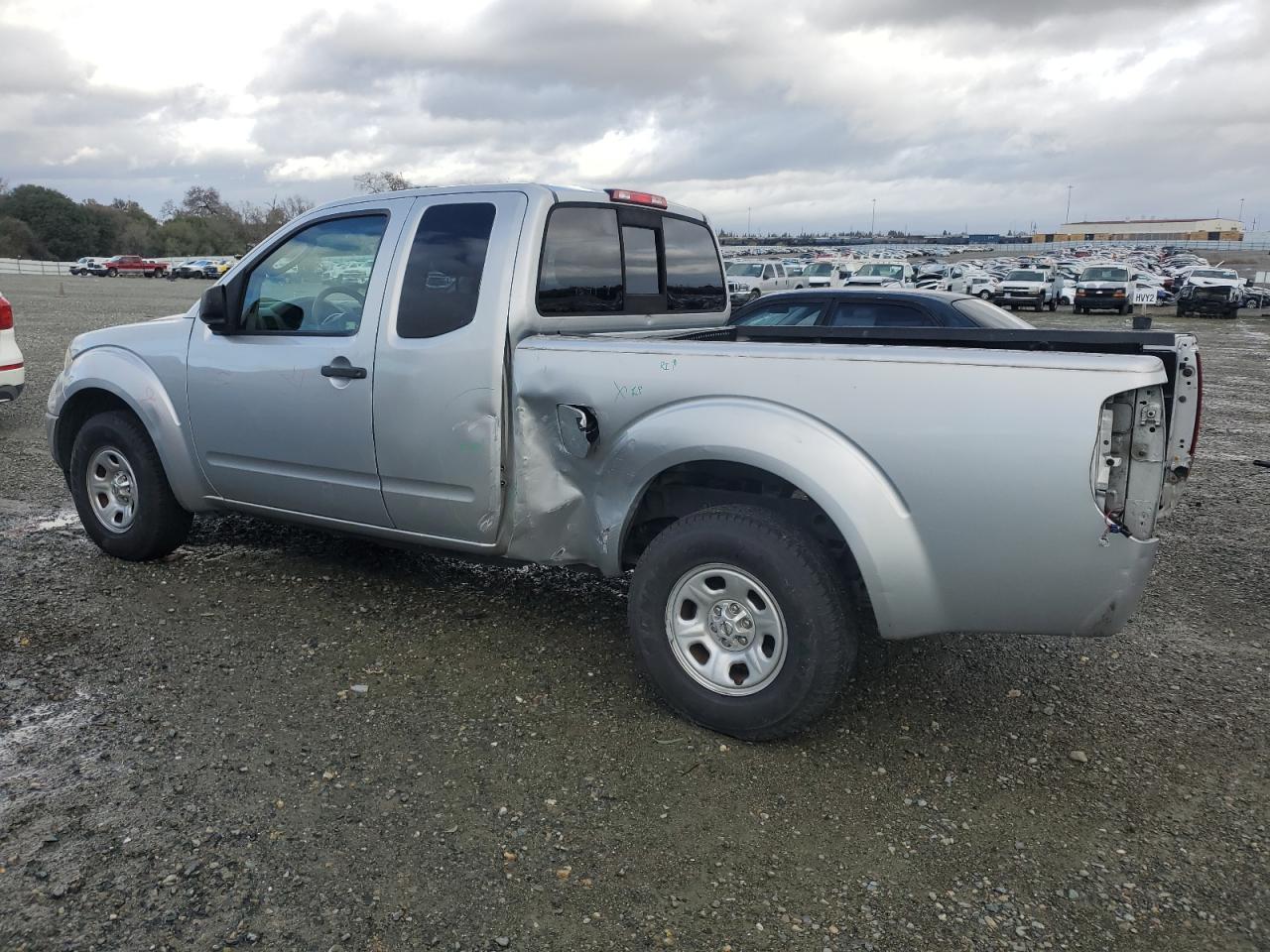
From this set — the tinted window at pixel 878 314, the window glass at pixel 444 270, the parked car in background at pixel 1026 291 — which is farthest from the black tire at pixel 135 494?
the parked car in background at pixel 1026 291

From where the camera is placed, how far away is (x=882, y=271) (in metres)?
37.9

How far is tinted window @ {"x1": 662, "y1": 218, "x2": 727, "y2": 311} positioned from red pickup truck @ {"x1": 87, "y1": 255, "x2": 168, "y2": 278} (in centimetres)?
7083

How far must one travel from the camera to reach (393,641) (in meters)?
4.52

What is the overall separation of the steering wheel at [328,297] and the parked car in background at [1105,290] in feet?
117

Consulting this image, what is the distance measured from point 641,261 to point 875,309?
5.17 metres

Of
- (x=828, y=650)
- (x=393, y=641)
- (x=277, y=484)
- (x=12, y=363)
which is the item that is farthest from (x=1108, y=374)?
(x=12, y=363)

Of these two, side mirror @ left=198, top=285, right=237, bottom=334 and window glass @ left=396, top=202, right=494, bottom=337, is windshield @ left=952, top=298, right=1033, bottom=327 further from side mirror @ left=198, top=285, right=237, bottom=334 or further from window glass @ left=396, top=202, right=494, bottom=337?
side mirror @ left=198, top=285, right=237, bottom=334

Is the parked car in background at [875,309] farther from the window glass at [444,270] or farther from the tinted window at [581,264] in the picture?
the window glass at [444,270]

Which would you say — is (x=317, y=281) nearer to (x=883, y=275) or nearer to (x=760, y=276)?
(x=760, y=276)

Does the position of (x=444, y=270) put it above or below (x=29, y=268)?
below

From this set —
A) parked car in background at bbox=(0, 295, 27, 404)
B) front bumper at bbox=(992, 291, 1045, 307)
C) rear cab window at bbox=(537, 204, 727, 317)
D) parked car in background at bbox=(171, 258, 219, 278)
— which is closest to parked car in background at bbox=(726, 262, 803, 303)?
front bumper at bbox=(992, 291, 1045, 307)

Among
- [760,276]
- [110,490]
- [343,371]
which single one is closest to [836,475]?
[343,371]

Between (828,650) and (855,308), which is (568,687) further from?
(855,308)

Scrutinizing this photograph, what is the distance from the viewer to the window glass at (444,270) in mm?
4219
